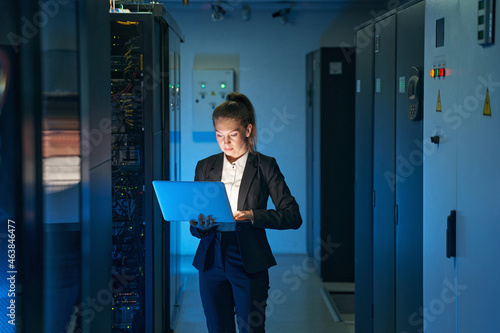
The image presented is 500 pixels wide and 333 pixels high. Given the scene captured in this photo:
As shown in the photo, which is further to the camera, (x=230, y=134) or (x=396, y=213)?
(x=396, y=213)

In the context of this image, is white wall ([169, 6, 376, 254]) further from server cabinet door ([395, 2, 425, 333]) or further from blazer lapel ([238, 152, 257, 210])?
blazer lapel ([238, 152, 257, 210])

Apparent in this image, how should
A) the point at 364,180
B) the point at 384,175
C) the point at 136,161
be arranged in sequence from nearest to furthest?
the point at 384,175, the point at 136,161, the point at 364,180

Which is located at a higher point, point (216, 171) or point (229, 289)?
point (216, 171)

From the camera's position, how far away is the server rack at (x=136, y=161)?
3801 mm

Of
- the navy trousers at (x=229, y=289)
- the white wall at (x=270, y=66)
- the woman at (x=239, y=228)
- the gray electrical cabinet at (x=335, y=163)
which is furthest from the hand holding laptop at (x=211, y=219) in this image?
the white wall at (x=270, y=66)

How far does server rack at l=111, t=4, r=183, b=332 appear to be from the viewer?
→ 3.80 m

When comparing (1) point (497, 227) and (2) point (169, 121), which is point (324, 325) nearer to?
(2) point (169, 121)

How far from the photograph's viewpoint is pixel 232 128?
297 centimetres

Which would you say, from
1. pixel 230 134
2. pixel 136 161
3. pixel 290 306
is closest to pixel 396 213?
pixel 230 134

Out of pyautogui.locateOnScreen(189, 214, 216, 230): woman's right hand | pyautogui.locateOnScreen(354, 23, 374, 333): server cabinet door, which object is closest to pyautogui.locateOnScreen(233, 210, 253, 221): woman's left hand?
pyautogui.locateOnScreen(189, 214, 216, 230): woman's right hand

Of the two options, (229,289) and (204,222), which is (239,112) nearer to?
(204,222)

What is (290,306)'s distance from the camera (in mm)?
5562

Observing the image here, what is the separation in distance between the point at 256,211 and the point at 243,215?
0.09 meters

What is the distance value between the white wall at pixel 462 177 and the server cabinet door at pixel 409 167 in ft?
0.52
